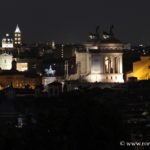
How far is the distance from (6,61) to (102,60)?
24.6 metres

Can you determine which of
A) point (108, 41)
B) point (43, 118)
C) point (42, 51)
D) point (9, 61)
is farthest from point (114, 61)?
point (43, 118)

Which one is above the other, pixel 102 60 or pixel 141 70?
pixel 102 60

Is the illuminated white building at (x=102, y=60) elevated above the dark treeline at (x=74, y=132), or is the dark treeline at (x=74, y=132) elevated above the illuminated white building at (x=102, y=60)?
the illuminated white building at (x=102, y=60)

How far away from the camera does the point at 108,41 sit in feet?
306

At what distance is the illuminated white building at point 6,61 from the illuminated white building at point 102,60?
18.3m

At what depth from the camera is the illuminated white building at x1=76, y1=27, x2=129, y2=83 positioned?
88562 millimetres

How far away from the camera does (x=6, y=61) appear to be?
114938 millimetres

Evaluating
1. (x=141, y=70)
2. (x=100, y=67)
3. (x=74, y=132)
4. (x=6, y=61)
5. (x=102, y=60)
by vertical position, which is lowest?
(x=74, y=132)

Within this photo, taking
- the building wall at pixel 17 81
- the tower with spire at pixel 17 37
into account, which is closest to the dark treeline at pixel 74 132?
the building wall at pixel 17 81

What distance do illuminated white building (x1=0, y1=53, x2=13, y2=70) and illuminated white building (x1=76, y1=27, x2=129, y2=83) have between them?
1834 centimetres

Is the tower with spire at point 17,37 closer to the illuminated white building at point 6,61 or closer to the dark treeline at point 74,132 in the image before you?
the illuminated white building at point 6,61

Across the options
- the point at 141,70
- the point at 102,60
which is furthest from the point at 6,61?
the point at 141,70

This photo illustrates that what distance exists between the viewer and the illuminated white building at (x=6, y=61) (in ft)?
371

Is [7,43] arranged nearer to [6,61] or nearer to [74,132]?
[6,61]
